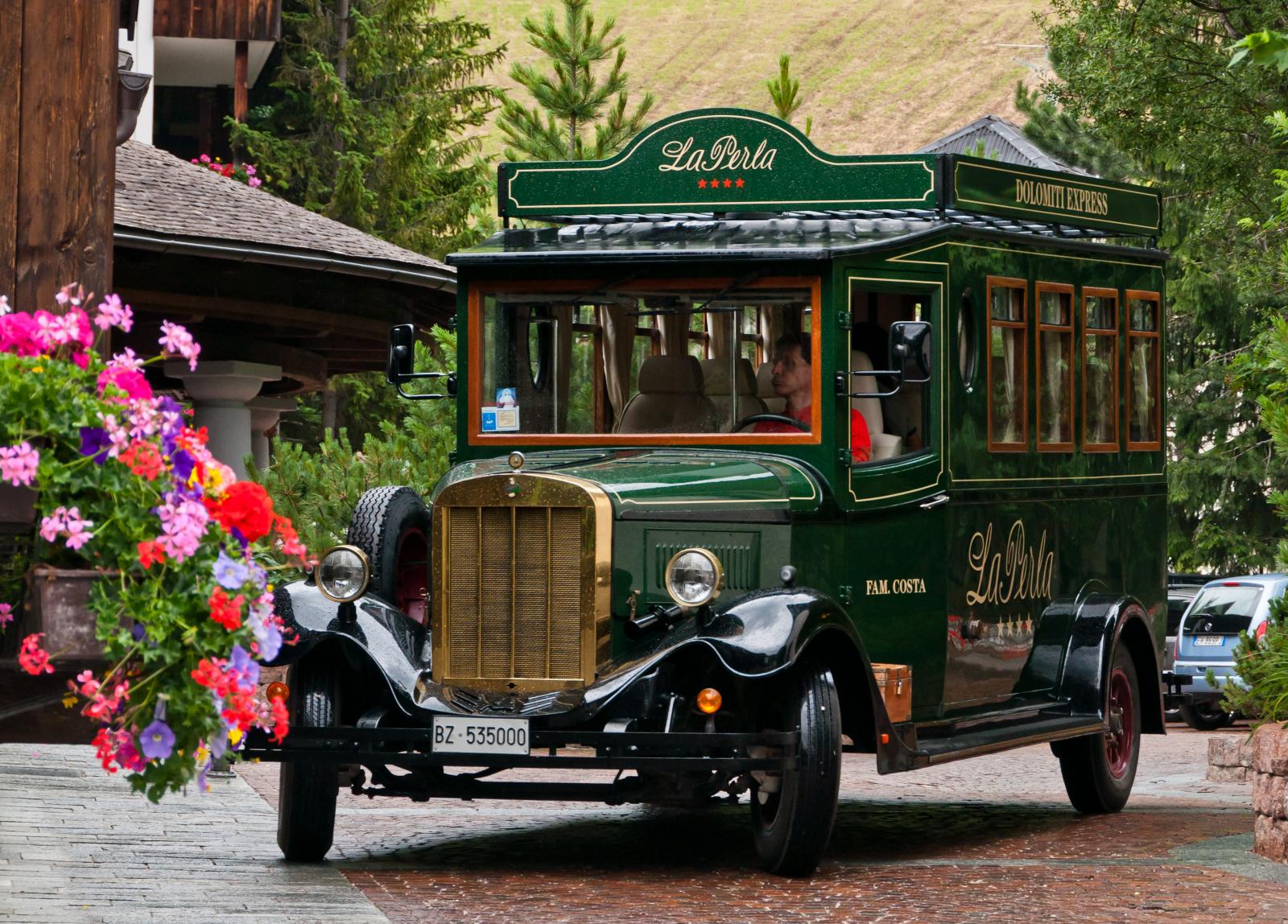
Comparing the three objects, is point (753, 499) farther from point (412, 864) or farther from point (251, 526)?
point (251, 526)

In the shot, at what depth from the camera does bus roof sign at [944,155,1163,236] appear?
1148 centimetres

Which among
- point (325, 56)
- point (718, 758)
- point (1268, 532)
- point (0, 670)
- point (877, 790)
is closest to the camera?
point (0, 670)

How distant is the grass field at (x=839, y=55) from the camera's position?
167000mm

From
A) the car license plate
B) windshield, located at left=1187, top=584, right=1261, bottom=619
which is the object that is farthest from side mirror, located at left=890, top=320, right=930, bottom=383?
windshield, located at left=1187, top=584, right=1261, bottom=619

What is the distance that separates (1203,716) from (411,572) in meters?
16.7

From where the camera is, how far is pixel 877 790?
563 inches

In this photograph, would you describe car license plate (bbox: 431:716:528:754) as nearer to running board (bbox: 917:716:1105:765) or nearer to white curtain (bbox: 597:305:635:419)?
running board (bbox: 917:716:1105:765)

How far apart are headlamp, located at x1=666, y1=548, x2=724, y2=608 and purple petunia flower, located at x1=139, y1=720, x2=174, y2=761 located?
154 inches

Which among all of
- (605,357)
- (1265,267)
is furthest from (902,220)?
(1265,267)

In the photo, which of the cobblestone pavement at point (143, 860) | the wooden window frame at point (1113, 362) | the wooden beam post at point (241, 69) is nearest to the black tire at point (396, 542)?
the cobblestone pavement at point (143, 860)

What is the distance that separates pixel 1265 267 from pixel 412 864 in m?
18.4

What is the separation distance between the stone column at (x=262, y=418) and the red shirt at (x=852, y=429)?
34.9 ft

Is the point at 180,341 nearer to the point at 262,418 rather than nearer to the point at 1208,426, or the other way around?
the point at 262,418

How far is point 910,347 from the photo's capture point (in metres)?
9.99
